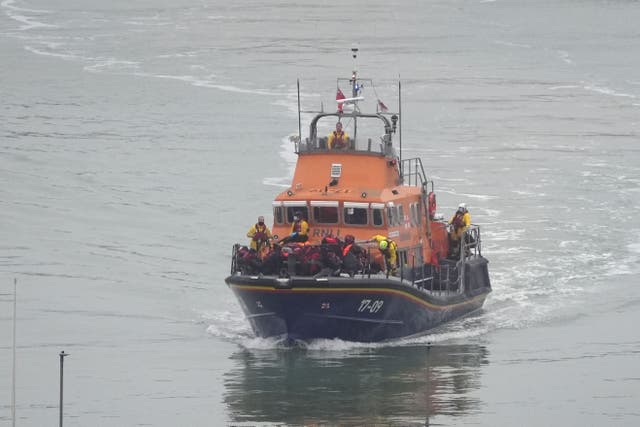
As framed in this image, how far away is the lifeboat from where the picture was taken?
26.5 meters

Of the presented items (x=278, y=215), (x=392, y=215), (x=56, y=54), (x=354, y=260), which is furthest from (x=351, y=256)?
(x=56, y=54)

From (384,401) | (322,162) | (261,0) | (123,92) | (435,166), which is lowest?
(384,401)

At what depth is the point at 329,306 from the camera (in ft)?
87.3

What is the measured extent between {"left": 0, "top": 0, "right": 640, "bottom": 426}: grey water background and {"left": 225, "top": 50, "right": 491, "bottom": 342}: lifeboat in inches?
23.5

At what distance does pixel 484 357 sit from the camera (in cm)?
2773

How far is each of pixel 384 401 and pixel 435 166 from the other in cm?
2711

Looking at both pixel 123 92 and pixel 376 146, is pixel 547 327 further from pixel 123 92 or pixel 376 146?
pixel 123 92

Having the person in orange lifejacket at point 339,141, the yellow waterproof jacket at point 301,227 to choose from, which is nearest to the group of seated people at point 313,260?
the yellow waterproof jacket at point 301,227

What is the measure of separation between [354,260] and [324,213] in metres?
2.22

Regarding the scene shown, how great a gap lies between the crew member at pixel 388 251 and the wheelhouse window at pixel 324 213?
1.13 metres

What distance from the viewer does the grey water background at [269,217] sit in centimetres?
2433

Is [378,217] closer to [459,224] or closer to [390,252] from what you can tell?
[390,252]

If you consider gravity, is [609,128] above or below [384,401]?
above

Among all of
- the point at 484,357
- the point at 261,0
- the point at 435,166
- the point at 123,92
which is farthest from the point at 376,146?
the point at 261,0
